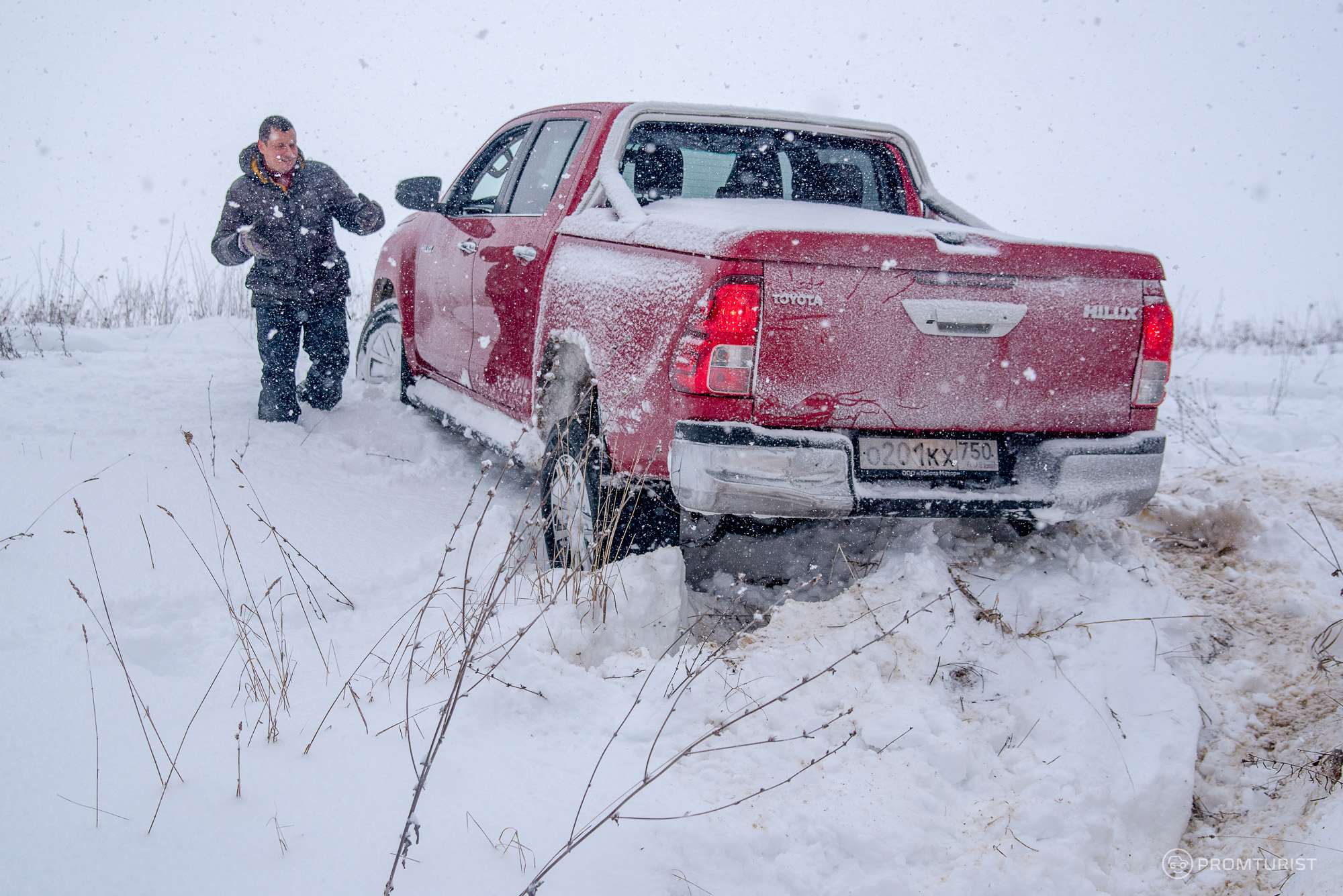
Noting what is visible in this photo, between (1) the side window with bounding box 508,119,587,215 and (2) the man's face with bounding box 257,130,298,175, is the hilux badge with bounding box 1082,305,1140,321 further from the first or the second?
(2) the man's face with bounding box 257,130,298,175

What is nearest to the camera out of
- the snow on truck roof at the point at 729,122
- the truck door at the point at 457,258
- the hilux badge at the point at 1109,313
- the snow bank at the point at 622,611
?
the snow bank at the point at 622,611

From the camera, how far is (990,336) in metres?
→ 2.57

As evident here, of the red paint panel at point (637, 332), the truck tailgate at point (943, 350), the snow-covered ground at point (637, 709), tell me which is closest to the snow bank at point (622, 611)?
the snow-covered ground at point (637, 709)

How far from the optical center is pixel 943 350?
254cm

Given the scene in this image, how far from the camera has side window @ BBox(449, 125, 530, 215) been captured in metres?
4.38

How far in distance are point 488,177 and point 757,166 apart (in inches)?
67.3

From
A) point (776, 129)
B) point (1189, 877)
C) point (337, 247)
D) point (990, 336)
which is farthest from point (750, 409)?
point (337, 247)

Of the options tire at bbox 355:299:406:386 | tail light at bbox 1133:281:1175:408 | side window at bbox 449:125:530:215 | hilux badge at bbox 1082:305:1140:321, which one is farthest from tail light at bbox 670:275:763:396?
tire at bbox 355:299:406:386

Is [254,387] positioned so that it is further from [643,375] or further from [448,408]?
[643,375]

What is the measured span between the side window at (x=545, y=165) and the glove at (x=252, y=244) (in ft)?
5.35

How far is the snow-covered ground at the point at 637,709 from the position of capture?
1677 mm

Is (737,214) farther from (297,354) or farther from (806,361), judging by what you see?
(297,354)

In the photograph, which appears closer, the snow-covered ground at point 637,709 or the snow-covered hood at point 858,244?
the snow-covered ground at point 637,709

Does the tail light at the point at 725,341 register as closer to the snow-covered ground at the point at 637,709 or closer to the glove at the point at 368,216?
the snow-covered ground at the point at 637,709
